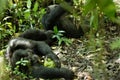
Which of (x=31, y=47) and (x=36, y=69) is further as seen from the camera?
(x=31, y=47)

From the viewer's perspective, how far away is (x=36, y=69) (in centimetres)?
339

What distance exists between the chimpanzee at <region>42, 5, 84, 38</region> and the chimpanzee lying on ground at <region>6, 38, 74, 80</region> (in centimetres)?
51

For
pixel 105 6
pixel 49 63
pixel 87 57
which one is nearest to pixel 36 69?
pixel 49 63

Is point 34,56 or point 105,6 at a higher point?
point 105,6

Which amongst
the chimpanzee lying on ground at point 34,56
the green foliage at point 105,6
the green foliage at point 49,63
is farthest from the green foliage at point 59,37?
the green foliage at point 105,6

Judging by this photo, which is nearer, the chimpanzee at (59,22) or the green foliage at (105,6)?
the green foliage at (105,6)

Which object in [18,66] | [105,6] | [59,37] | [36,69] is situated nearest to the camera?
[105,6]

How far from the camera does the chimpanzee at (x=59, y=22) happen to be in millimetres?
4328

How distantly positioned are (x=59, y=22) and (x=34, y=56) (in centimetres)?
98

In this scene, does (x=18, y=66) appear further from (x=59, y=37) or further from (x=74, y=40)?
(x=74, y=40)

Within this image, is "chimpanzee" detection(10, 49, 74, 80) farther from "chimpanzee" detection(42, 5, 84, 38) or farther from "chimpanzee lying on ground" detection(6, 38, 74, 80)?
"chimpanzee" detection(42, 5, 84, 38)

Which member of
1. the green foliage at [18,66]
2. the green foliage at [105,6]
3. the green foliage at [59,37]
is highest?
the green foliage at [105,6]

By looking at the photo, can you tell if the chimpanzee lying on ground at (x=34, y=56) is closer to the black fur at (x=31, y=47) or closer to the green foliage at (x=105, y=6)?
the black fur at (x=31, y=47)

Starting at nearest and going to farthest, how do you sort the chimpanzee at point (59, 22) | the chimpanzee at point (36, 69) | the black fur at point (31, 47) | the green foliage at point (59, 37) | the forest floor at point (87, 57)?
the chimpanzee at point (36, 69)
the forest floor at point (87, 57)
the black fur at point (31, 47)
the green foliage at point (59, 37)
the chimpanzee at point (59, 22)
